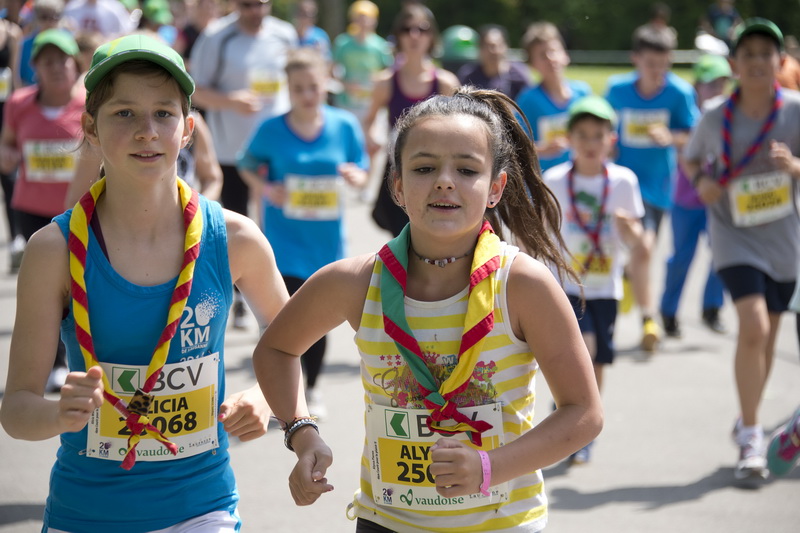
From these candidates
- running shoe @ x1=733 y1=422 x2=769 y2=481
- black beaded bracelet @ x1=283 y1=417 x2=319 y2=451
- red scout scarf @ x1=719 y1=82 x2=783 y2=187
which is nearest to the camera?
black beaded bracelet @ x1=283 y1=417 x2=319 y2=451

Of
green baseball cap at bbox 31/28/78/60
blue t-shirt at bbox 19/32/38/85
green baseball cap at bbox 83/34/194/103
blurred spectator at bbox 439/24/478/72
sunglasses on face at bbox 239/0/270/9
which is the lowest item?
green baseball cap at bbox 83/34/194/103

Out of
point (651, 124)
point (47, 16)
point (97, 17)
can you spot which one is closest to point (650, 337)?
point (651, 124)

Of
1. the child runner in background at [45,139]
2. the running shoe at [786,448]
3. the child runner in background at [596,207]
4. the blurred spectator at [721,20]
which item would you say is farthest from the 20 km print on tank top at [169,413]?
the blurred spectator at [721,20]

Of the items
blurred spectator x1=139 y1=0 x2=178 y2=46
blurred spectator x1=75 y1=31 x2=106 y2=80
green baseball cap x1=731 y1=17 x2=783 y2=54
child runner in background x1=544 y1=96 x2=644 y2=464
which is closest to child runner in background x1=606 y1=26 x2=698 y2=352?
child runner in background x1=544 y1=96 x2=644 y2=464

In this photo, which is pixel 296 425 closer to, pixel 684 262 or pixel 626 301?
pixel 626 301

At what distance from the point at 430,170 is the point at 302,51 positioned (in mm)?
4453

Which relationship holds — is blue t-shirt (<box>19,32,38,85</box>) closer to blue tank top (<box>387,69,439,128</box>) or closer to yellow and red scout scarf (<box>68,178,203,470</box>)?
blue tank top (<box>387,69,439,128</box>)

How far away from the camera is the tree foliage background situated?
121ft

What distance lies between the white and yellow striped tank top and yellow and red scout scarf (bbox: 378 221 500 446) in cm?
4

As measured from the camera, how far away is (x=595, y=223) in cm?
615

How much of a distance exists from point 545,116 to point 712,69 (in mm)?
2577

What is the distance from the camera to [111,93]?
2898 millimetres

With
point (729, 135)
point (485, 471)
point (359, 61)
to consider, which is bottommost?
point (485, 471)

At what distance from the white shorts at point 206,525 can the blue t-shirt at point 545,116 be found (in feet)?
17.8
